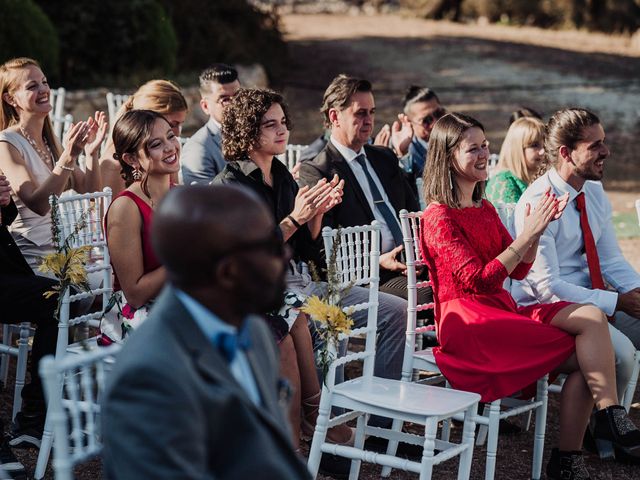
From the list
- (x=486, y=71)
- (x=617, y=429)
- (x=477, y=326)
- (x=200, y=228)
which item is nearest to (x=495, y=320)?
(x=477, y=326)

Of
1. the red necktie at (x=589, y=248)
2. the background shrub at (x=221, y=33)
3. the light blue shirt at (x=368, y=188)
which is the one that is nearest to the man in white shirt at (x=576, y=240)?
the red necktie at (x=589, y=248)

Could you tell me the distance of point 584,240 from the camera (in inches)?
199

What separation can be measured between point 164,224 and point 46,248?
3.42 meters

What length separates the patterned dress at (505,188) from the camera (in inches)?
231

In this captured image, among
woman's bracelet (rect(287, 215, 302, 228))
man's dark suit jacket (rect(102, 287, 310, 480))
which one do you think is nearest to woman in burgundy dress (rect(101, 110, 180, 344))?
woman's bracelet (rect(287, 215, 302, 228))

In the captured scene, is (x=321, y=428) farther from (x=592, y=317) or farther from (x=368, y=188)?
(x=368, y=188)

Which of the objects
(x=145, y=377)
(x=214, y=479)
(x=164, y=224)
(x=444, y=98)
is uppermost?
(x=164, y=224)

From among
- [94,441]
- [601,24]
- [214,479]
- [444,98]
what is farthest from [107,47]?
[601,24]

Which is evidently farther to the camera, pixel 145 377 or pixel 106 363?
pixel 106 363

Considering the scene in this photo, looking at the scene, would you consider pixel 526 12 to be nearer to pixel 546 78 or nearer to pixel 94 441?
pixel 546 78

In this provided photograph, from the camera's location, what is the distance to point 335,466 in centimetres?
452

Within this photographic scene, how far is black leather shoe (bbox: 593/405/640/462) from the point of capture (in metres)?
4.47

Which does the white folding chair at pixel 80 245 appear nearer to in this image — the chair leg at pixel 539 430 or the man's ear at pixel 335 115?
the man's ear at pixel 335 115

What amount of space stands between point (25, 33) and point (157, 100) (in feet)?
19.2
